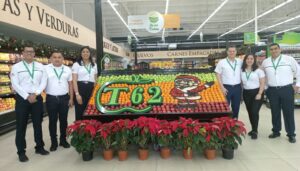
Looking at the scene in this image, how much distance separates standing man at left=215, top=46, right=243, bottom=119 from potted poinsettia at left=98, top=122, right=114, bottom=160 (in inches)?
77.6

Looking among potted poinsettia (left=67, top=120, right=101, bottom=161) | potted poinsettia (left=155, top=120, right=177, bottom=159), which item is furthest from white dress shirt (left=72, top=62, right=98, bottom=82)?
potted poinsettia (left=155, top=120, right=177, bottom=159)

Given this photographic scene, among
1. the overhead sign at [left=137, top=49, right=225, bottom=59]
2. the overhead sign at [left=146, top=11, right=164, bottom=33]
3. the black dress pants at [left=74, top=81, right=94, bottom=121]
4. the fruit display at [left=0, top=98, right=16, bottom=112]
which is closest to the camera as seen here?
the black dress pants at [left=74, top=81, right=94, bottom=121]

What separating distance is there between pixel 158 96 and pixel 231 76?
132cm

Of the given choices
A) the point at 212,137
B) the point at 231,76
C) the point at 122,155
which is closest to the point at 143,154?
the point at 122,155

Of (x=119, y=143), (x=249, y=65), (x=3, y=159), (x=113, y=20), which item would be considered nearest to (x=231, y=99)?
(x=249, y=65)

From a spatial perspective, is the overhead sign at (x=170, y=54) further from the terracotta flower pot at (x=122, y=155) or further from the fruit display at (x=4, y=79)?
the terracotta flower pot at (x=122, y=155)

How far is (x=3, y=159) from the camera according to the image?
391 centimetres

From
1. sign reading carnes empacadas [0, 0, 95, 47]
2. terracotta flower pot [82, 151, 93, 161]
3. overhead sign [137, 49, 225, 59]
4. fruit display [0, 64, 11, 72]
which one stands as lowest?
terracotta flower pot [82, 151, 93, 161]

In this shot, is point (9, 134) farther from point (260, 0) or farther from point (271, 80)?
point (260, 0)

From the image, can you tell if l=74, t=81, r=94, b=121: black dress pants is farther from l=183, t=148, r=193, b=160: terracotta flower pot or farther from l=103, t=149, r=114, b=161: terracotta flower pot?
l=183, t=148, r=193, b=160: terracotta flower pot

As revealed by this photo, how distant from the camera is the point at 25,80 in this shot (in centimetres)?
370

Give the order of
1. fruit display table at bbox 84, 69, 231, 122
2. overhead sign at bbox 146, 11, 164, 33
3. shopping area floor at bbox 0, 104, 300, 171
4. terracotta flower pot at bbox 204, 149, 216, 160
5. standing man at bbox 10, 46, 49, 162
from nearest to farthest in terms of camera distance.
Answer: shopping area floor at bbox 0, 104, 300, 171, terracotta flower pot at bbox 204, 149, 216, 160, standing man at bbox 10, 46, 49, 162, fruit display table at bbox 84, 69, 231, 122, overhead sign at bbox 146, 11, 164, 33

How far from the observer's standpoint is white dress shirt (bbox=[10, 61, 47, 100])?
3.62 metres

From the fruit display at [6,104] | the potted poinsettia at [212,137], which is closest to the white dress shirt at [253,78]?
the potted poinsettia at [212,137]
